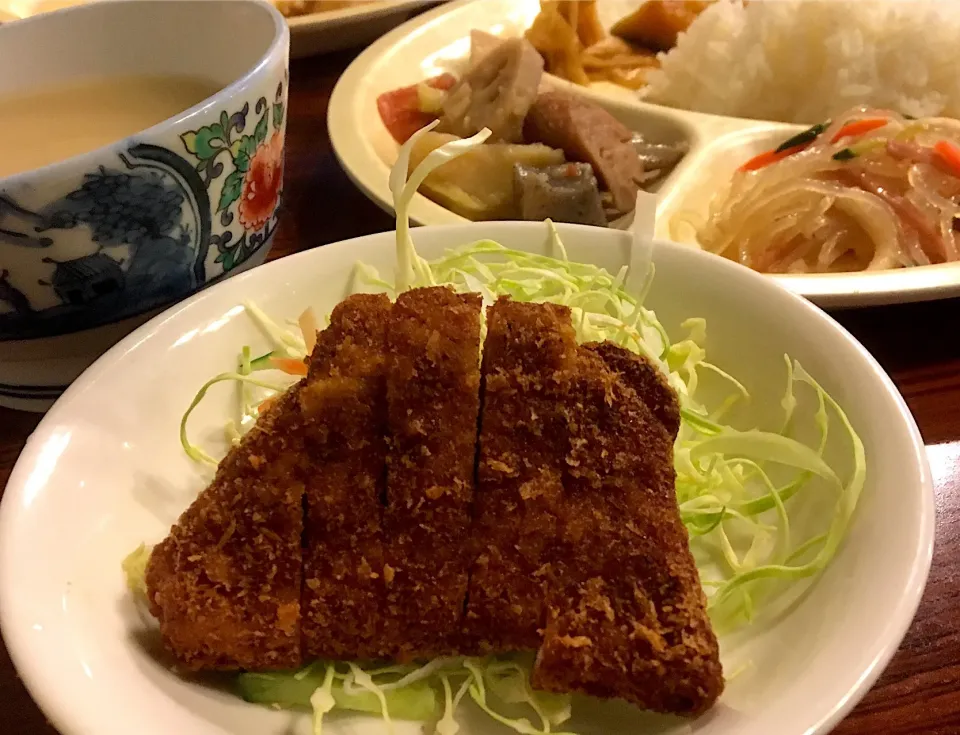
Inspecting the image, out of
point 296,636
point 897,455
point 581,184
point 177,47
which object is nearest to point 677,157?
point 581,184

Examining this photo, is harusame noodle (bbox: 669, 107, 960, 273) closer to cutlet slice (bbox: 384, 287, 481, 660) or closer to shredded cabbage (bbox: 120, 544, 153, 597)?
cutlet slice (bbox: 384, 287, 481, 660)

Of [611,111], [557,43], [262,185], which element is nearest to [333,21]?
[557,43]

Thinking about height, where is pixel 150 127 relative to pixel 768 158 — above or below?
above

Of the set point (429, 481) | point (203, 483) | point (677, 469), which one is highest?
point (429, 481)

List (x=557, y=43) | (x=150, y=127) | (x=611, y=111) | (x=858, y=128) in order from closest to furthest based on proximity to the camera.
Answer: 1. (x=150, y=127)
2. (x=858, y=128)
3. (x=611, y=111)
4. (x=557, y=43)

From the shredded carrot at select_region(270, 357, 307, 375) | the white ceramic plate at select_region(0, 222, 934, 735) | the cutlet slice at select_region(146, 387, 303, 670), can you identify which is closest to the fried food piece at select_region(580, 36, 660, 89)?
the white ceramic plate at select_region(0, 222, 934, 735)

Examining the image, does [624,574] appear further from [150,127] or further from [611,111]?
[611,111]

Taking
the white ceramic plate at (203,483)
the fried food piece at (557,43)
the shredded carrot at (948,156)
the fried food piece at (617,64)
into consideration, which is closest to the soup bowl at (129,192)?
the white ceramic plate at (203,483)

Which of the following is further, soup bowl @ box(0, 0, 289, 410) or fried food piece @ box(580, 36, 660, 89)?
fried food piece @ box(580, 36, 660, 89)
